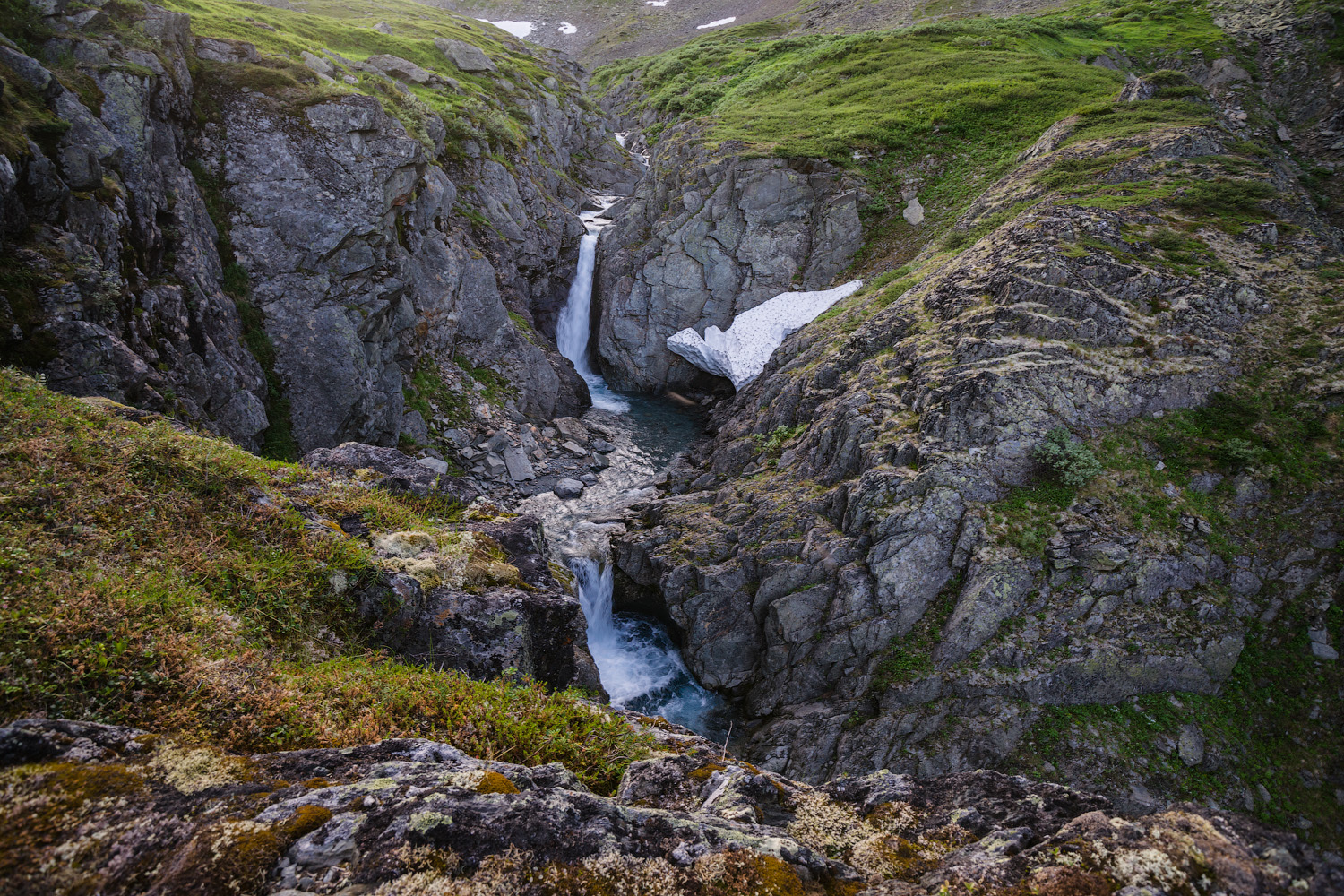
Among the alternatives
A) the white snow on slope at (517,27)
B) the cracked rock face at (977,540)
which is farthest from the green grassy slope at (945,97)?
the white snow on slope at (517,27)

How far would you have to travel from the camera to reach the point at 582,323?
37.1 metres

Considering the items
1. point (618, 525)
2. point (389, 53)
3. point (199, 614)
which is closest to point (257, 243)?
point (618, 525)

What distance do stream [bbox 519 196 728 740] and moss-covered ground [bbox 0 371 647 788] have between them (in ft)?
30.0

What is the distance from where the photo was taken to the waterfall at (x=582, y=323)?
118 ft

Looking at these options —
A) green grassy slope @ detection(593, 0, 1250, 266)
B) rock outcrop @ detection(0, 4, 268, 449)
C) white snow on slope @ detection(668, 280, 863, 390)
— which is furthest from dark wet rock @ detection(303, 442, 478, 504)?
green grassy slope @ detection(593, 0, 1250, 266)

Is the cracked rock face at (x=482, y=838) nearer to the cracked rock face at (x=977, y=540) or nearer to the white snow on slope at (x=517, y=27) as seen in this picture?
the cracked rock face at (x=977, y=540)

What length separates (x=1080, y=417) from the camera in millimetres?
14625

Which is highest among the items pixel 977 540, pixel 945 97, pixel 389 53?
pixel 389 53

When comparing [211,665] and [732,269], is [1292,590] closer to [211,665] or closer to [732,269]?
[211,665]

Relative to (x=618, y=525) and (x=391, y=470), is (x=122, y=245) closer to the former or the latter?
(x=391, y=470)

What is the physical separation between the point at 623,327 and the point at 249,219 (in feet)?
64.0

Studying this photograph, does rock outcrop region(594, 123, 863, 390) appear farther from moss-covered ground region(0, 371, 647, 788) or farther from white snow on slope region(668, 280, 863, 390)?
moss-covered ground region(0, 371, 647, 788)

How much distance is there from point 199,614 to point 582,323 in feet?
110

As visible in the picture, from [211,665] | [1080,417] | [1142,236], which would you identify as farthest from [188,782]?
[1142,236]
